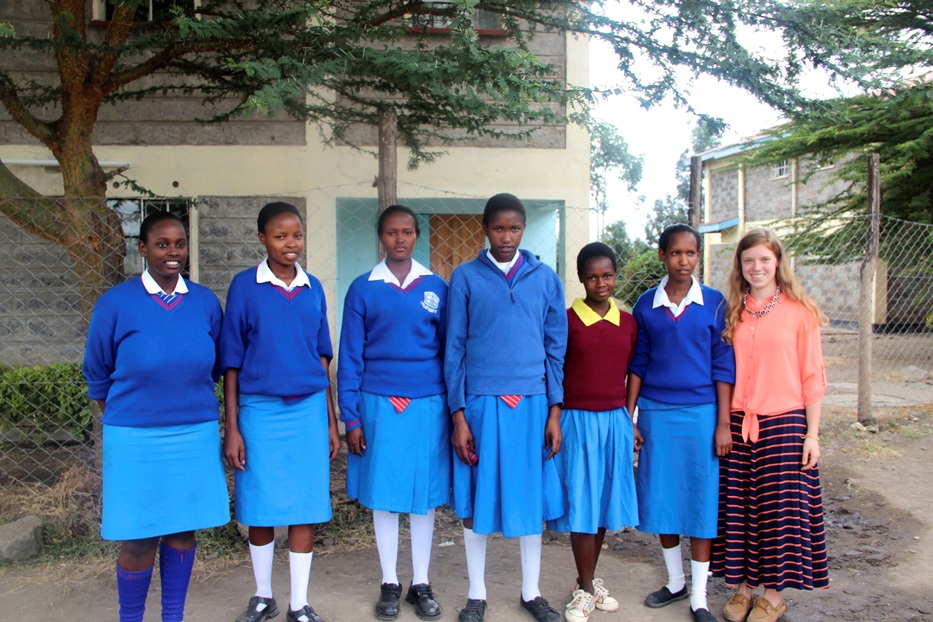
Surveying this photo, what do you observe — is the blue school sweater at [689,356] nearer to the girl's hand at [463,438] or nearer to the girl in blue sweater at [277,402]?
the girl's hand at [463,438]

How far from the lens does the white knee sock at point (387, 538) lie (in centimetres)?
325

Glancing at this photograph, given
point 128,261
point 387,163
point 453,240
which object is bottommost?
point 128,261

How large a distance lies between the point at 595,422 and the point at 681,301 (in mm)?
639

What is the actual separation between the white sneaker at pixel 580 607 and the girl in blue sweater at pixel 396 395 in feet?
1.86

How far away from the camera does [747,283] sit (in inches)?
129

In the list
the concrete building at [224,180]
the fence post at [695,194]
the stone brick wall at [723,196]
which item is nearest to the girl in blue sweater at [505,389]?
the fence post at [695,194]

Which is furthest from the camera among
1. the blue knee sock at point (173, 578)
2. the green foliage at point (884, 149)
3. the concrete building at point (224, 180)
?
the green foliage at point (884, 149)

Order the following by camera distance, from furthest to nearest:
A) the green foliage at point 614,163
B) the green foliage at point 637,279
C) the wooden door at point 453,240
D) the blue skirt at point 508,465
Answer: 1. the green foliage at point 614,163
2. the wooden door at point 453,240
3. the green foliage at point 637,279
4. the blue skirt at point 508,465

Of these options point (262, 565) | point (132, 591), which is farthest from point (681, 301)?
point (132, 591)

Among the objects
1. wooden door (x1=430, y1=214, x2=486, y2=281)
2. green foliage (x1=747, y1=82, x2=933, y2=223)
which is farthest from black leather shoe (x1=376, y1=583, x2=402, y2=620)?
Answer: green foliage (x1=747, y1=82, x2=933, y2=223)

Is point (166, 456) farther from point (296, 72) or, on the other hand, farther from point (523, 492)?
point (296, 72)

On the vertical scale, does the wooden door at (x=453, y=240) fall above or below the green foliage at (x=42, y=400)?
above

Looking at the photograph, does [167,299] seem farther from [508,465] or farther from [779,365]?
[779,365]

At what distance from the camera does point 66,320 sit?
22.7 feet
